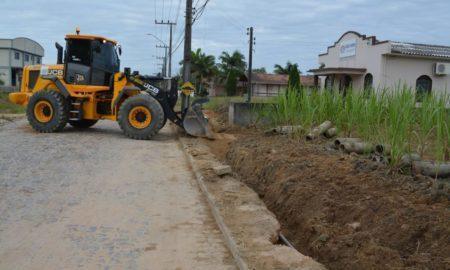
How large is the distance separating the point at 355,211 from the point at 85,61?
11003mm

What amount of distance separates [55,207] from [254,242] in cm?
289

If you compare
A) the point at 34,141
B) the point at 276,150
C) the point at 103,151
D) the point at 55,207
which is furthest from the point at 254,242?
the point at 34,141

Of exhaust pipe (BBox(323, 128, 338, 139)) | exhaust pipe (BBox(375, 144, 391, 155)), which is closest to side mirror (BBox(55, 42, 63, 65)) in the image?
exhaust pipe (BBox(323, 128, 338, 139))

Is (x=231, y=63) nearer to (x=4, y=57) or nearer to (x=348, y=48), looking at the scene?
(x=4, y=57)

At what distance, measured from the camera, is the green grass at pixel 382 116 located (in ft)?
21.4

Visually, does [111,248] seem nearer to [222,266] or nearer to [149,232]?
[149,232]

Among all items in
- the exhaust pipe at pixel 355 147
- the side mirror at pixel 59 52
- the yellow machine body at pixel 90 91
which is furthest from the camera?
the side mirror at pixel 59 52

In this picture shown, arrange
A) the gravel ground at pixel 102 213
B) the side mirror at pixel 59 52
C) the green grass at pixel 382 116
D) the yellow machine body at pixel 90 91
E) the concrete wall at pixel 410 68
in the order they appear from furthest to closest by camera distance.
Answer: the concrete wall at pixel 410 68 < the side mirror at pixel 59 52 < the yellow machine body at pixel 90 91 < the green grass at pixel 382 116 < the gravel ground at pixel 102 213

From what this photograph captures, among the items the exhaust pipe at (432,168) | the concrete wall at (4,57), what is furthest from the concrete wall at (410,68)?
the concrete wall at (4,57)

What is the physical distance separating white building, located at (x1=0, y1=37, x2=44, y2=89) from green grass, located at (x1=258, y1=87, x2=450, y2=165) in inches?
2251

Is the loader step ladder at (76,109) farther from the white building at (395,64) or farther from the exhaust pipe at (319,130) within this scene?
the white building at (395,64)

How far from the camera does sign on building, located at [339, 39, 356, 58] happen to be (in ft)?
114

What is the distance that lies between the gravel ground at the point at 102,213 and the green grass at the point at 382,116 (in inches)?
104

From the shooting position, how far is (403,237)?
480 centimetres
